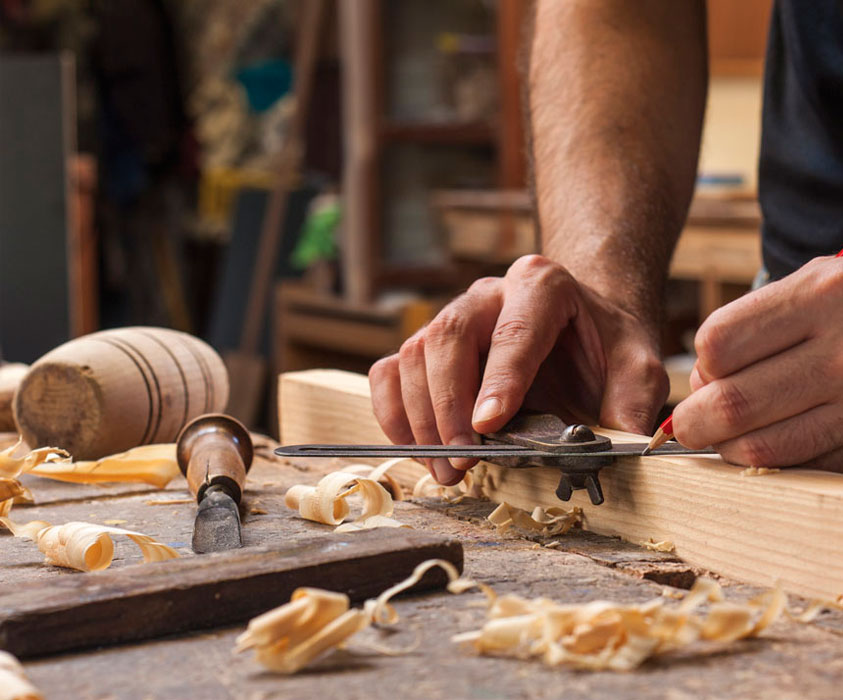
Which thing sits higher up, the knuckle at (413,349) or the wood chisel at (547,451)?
the knuckle at (413,349)

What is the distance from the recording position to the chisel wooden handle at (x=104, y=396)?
144cm

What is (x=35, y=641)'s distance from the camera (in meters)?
0.74

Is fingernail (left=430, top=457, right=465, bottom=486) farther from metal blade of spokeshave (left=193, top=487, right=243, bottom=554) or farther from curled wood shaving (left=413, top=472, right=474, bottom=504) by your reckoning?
metal blade of spokeshave (left=193, top=487, right=243, bottom=554)

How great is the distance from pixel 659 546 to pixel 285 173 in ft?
14.7

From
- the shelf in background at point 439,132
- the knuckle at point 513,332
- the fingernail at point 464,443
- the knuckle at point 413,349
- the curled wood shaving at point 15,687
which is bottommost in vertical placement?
the curled wood shaving at point 15,687

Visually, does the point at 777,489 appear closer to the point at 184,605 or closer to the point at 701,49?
the point at 184,605

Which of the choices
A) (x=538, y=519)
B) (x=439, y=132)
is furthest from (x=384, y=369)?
(x=439, y=132)

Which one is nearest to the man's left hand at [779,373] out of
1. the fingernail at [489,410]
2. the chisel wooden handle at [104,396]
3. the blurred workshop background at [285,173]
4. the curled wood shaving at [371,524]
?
the fingernail at [489,410]

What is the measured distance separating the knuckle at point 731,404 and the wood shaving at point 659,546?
134 mm

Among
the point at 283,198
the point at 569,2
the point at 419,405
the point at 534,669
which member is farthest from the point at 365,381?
the point at 283,198

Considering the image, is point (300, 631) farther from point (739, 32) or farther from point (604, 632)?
point (739, 32)

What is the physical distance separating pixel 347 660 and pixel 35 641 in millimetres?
218

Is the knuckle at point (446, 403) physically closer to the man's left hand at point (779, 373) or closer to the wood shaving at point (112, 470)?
the man's left hand at point (779, 373)

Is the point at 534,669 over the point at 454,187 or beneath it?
beneath
